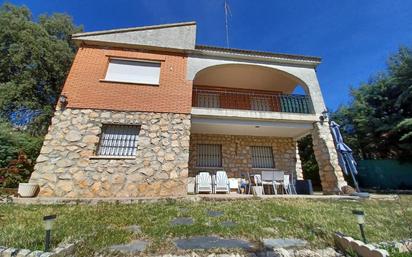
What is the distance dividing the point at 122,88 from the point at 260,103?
25.6ft

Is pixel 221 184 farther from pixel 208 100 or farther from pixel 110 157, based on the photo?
pixel 208 100

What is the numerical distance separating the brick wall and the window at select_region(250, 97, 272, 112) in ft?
16.1

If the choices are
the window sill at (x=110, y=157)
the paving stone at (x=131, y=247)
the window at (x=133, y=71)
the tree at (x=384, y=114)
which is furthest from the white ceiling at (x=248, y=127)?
the paving stone at (x=131, y=247)

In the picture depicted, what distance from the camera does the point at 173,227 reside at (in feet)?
11.0

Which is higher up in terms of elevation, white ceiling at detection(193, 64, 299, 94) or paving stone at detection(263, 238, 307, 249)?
white ceiling at detection(193, 64, 299, 94)

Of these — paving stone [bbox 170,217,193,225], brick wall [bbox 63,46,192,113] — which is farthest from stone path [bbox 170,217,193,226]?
brick wall [bbox 63,46,192,113]

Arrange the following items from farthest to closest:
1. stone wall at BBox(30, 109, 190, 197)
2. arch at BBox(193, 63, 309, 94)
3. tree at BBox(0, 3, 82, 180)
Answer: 1. tree at BBox(0, 3, 82, 180)
2. arch at BBox(193, 63, 309, 94)
3. stone wall at BBox(30, 109, 190, 197)

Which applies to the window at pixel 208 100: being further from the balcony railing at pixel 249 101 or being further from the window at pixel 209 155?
the window at pixel 209 155

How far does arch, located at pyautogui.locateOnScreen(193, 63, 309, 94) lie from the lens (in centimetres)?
930

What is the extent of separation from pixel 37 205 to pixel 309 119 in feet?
32.9

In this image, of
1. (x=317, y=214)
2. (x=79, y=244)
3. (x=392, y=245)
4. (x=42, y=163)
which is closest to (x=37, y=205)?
(x=42, y=163)

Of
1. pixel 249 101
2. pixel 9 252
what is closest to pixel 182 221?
pixel 9 252

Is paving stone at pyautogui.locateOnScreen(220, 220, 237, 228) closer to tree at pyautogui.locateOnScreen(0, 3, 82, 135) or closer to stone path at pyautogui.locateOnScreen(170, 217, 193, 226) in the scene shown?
stone path at pyautogui.locateOnScreen(170, 217, 193, 226)

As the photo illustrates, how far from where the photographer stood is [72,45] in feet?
50.4
